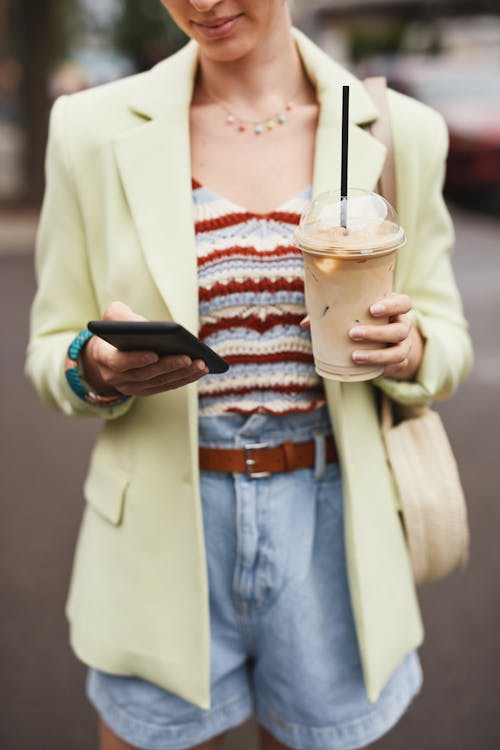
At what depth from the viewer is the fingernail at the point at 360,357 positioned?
4.56 feet

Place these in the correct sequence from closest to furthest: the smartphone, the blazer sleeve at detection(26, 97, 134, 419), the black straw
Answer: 1. the smartphone
2. the black straw
3. the blazer sleeve at detection(26, 97, 134, 419)

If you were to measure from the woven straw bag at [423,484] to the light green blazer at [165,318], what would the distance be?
3 cm

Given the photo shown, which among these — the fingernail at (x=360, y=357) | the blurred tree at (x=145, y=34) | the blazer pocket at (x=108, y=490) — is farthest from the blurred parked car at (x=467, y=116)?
the fingernail at (x=360, y=357)

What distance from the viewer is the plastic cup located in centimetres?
134

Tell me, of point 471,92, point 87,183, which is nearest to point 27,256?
point 471,92

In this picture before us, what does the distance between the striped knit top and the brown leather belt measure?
0.22 feet

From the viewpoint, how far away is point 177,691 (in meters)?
1.66

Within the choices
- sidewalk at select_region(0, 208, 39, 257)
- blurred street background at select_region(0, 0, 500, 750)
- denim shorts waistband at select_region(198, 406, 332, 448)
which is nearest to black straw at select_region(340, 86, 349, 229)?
denim shorts waistband at select_region(198, 406, 332, 448)

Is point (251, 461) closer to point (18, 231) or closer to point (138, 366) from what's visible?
point (138, 366)

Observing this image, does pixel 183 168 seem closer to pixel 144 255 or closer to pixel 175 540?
pixel 144 255

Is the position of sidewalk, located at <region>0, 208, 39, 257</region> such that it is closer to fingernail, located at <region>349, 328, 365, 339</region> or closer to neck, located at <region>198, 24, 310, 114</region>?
neck, located at <region>198, 24, 310, 114</region>

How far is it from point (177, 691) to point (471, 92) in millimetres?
10853

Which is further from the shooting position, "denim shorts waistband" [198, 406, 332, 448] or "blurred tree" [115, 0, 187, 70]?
"blurred tree" [115, 0, 187, 70]

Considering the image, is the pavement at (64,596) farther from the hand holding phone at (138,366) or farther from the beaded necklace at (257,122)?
the beaded necklace at (257,122)
